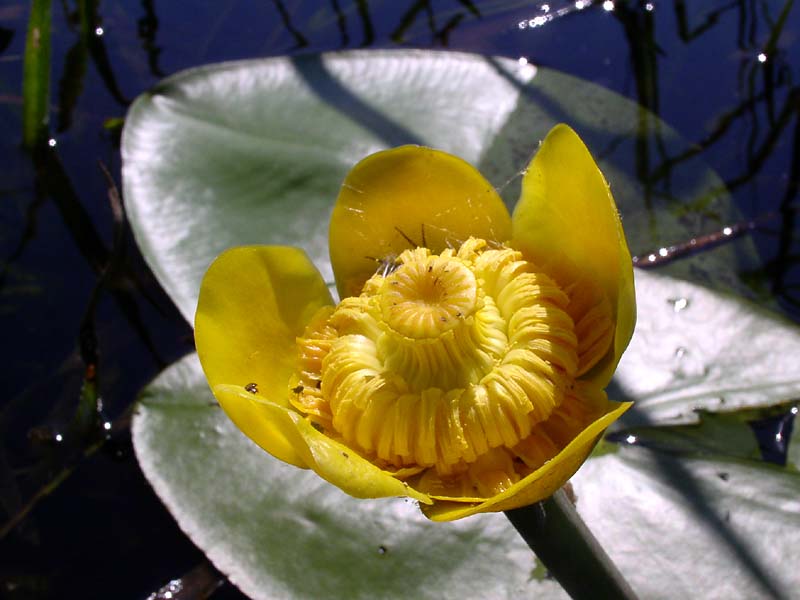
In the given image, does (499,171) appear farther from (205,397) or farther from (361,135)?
(205,397)

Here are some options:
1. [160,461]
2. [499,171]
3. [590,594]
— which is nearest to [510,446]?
[590,594]

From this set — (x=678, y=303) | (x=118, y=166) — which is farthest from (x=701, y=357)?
(x=118, y=166)

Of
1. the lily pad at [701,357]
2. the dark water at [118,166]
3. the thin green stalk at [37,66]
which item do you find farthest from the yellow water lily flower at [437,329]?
the thin green stalk at [37,66]

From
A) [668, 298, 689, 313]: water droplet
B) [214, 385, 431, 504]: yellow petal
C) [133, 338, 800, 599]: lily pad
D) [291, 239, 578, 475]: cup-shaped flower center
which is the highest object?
[214, 385, 431, 504]: yellow petal

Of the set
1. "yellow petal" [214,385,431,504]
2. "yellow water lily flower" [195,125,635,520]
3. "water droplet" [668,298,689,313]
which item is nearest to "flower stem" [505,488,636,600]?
"yellow water lily flower" [195,125,635,520]

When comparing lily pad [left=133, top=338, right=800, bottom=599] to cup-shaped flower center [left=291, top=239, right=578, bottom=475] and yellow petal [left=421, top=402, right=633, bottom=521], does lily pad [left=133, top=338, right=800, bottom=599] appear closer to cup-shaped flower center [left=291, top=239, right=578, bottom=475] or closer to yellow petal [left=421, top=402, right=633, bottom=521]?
cup-shaped flower center [left=291, top=239, right=578, bottom=475]
